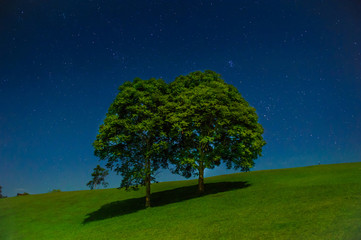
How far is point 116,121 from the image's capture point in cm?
3300

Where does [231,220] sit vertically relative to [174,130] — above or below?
below

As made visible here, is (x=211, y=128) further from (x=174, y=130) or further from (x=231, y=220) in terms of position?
(x=231, y=220)

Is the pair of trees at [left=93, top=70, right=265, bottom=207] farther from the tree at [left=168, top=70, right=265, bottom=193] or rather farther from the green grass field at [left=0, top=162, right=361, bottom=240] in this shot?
the green grass field at [left=0, top=162, right=361, bottom=240]

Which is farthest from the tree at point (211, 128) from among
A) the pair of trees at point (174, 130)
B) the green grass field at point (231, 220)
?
the green grass field at point (231, 220)

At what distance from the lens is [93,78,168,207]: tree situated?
3306cm

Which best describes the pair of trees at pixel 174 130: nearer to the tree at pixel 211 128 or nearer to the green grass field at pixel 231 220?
the tree at pixel 211 128

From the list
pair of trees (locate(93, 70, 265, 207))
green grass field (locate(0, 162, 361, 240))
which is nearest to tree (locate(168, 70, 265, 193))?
pair of trees (locate(93, 70, 265, 207))

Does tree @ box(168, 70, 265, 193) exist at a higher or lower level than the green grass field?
higher

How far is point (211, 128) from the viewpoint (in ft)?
122

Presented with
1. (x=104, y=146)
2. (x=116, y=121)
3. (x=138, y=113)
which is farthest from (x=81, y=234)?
(x=138, y=113)

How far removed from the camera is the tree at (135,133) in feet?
108

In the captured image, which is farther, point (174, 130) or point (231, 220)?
point (174, 130)

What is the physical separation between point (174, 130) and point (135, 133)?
5.68 m

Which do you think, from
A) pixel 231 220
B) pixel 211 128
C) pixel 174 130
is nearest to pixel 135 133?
pixel 174 130
